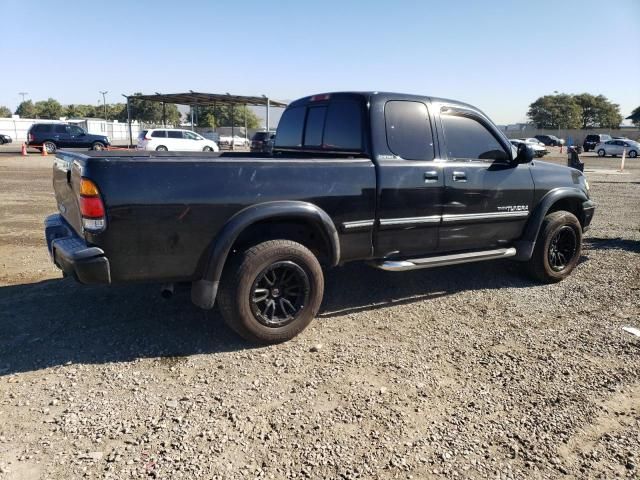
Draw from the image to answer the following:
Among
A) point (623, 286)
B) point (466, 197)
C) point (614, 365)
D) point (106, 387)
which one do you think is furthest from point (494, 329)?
point (106, 387)

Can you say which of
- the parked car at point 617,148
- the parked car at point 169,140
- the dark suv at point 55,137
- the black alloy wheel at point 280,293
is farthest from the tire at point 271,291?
the parked car at point 617,148

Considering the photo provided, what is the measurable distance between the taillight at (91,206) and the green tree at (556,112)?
9411cm

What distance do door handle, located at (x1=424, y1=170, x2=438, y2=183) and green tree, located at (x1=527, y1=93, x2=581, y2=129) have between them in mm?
91879

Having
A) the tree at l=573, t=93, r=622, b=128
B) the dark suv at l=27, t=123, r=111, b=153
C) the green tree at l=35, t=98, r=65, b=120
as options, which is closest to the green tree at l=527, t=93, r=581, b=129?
the tree at l=573, t=93, r=622, b=128

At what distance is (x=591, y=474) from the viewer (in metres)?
2.51

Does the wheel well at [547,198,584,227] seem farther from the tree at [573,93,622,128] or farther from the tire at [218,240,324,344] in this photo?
the tree at [573,93,622,128]

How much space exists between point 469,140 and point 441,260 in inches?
48.6

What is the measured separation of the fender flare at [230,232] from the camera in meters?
3.56

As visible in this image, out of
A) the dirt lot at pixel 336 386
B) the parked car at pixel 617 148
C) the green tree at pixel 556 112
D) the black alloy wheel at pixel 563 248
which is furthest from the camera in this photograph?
the green tree at pixel 556 112

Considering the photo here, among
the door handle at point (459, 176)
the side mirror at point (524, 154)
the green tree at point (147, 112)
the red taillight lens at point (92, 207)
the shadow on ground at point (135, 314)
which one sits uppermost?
the green tree at point (147, 112)

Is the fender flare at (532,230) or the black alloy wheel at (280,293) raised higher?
the fender flare at (532,230)

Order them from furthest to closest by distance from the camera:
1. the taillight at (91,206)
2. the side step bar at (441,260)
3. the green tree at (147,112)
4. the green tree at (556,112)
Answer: the green tree at (556,112)
the green tree at (147,112)
the side step bar at (441,260)
the taillight at (91,206)

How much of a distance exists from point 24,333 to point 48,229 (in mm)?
854

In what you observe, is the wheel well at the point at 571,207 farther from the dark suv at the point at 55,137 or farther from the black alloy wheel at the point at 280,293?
the dark suv at the point at 55,137
